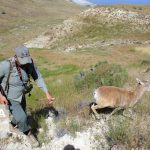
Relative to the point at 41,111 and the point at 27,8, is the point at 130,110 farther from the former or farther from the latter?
the point at 27,8

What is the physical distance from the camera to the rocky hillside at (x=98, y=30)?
4800 cm

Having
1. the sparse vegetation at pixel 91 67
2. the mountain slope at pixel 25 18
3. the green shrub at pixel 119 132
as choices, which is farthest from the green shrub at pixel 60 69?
the mountain slope at pixel 25 18

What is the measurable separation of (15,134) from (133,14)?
4701 cm

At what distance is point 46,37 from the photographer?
2275 inches

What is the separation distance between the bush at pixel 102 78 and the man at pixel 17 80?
462cm

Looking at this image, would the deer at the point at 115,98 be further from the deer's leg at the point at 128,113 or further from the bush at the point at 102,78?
the bush at the point at 102,78

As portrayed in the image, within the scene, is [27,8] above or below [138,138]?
below

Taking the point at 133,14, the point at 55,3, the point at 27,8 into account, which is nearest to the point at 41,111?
the point at 133,14

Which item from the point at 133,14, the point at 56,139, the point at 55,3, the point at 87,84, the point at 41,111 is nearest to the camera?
the point at 56,139

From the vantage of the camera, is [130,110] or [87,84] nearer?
[130,110]

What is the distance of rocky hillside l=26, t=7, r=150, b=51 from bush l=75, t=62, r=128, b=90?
31.3 meters

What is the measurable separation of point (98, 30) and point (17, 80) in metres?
45.0

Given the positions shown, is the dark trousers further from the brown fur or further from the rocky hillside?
the rocky hillside

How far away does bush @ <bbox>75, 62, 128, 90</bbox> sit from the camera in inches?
507
